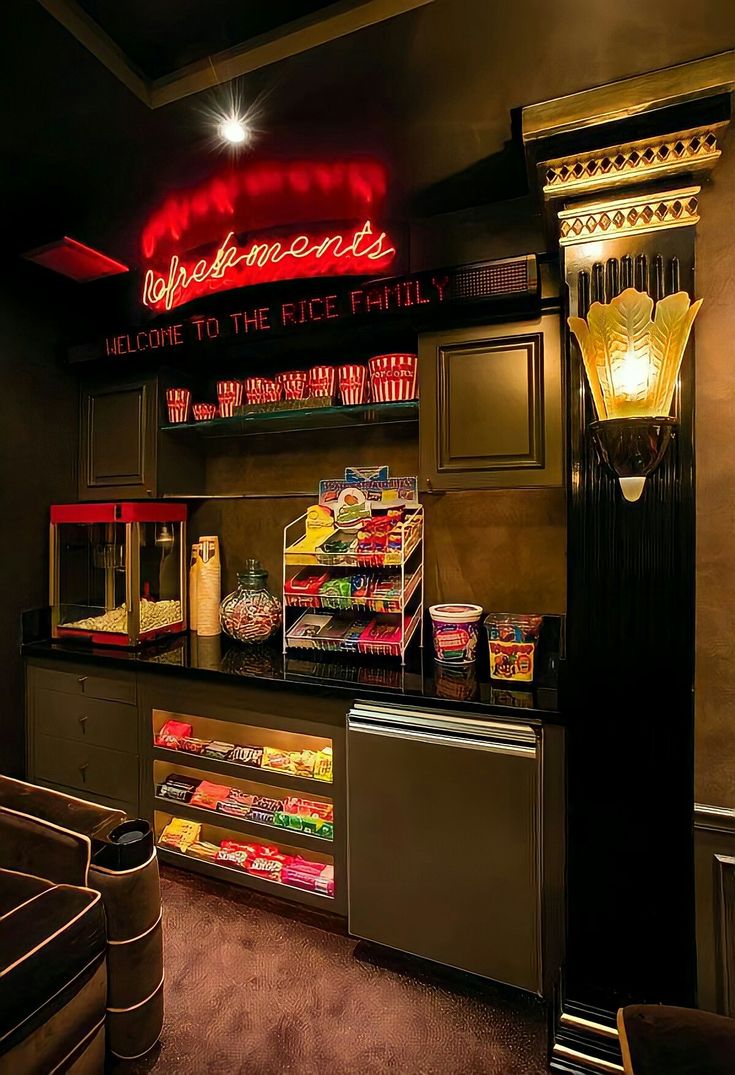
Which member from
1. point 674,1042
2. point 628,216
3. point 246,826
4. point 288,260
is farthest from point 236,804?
point 628,216

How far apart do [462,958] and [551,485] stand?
1554 millimetres

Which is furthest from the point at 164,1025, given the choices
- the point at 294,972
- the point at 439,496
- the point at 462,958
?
the point at 439,496

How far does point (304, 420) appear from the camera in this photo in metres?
2.49

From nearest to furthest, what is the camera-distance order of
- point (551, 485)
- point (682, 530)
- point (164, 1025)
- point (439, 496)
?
point (682, 530) → point (164, 1025) → point (551, 485) → point (439, 496)

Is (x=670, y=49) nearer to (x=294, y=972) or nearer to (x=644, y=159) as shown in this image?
(x=644, y=159)

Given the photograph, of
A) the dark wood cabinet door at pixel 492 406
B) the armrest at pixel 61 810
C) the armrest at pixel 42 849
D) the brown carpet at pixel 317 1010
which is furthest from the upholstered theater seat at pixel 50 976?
the dark wood cabinet door at pixel 492 406

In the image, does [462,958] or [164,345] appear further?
[164,345]

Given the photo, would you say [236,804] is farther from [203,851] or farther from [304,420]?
[304,420]

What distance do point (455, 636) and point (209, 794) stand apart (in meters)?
1.22

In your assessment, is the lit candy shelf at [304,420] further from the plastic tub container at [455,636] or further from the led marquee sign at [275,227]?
the plastic tub container at [455,636]

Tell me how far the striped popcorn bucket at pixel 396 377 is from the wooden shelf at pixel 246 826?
169cm

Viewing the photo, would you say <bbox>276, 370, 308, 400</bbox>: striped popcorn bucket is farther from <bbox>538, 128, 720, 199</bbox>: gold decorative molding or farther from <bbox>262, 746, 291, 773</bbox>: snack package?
→ <bbox>262, 746, 291, 773</bbox>: snack package

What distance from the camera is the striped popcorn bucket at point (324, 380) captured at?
2258 millimetres

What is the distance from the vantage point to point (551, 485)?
191 cm
